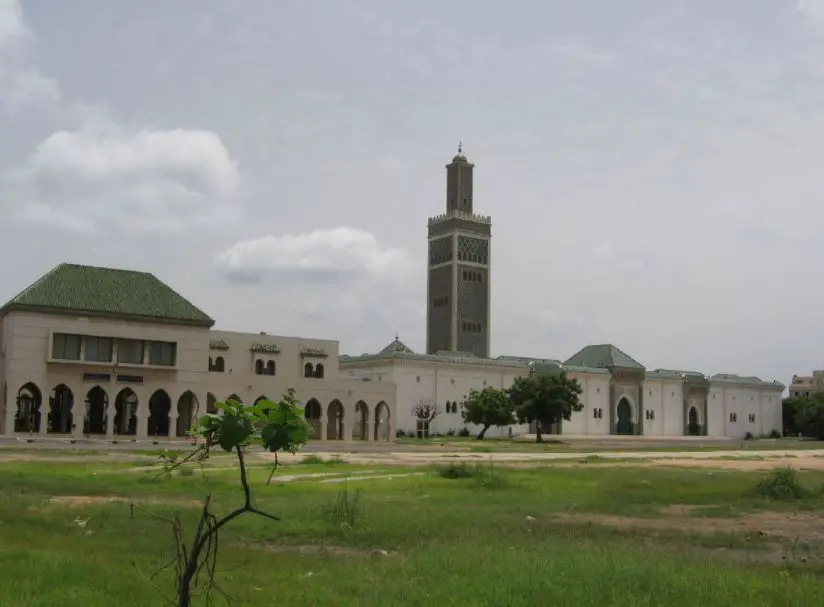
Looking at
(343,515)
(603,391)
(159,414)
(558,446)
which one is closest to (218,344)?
(159,414)

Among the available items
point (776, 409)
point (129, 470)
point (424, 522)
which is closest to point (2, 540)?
point (424, 522)

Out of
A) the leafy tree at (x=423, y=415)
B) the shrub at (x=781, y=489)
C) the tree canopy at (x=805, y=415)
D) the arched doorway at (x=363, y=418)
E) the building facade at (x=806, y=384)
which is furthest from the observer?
the building facade at (x=806, y=384)

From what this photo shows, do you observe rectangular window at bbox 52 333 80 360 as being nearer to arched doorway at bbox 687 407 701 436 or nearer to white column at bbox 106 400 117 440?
white column at bbox 106 400 117 440

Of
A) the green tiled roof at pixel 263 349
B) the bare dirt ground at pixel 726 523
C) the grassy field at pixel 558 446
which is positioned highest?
the green tiled roof at pixel 263 349

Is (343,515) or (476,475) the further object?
(476,475)

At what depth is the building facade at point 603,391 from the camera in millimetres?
91000

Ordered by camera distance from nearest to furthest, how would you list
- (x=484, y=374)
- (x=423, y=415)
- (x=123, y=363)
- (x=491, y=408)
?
1. (x=123, y=363)
2. (x=491, y=408)
3. (x=423, y=415)
4. (x=484, y=374)

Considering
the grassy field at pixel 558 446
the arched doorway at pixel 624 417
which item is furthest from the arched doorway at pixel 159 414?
the arched doorway at pixel 624 417

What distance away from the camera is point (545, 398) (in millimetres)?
80438

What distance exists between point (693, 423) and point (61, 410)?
81530mm

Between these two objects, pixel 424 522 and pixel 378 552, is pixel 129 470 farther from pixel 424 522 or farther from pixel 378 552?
pixel 378 552

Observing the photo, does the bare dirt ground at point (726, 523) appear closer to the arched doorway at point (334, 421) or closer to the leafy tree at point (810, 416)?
the arched doorway at point (334, 421)

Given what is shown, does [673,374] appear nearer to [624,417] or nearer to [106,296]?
[624,417]

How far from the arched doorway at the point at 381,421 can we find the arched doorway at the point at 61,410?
2464 cm
